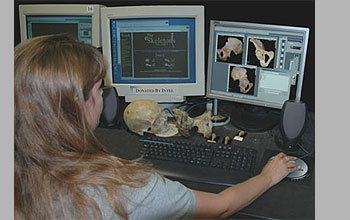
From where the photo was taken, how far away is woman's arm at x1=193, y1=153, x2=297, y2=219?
42.8 inches

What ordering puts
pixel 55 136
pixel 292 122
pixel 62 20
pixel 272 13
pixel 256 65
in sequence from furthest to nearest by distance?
pixel 62 20
pixel 272 13
pixel 256 65
pixel 292 122
pixel 55 136

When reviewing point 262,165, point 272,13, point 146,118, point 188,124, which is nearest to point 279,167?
point 262,165

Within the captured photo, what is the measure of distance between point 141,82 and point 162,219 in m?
0.87

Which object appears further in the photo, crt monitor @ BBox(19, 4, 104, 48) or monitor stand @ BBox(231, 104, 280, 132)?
crt monitor @ BBox(19, 4, 104, 48)

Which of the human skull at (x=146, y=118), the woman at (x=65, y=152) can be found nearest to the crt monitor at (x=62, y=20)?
the human skull at (x=146, y=118)

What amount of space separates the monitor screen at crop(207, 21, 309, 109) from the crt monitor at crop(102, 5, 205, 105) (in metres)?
0.08

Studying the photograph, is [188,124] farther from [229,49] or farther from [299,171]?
[299,171]

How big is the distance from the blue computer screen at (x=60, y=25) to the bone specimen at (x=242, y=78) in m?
0.69

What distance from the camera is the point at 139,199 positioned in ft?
3.02

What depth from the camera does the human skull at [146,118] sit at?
156 cm

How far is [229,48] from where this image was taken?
1614mm

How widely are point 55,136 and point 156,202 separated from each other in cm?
29

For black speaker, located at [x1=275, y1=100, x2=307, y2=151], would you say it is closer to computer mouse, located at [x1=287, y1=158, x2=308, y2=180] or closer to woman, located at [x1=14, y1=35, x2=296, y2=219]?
computer mouse, located at [x1=287, y1=158, x2=308, y2=180]

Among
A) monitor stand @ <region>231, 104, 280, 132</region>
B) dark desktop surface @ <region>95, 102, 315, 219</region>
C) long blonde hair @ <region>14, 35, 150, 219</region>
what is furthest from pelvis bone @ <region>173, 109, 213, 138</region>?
long blonde hair @ <region>14, 35, 150, 219</region>
